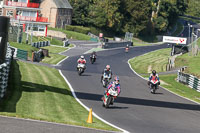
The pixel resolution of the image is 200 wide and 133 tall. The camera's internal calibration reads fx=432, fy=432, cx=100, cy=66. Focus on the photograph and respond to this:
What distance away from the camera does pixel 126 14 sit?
407 feet

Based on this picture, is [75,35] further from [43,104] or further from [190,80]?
[43,104]

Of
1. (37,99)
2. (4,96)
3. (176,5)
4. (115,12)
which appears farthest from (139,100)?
(176,5)

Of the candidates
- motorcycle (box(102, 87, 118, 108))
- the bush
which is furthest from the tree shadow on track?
the bush

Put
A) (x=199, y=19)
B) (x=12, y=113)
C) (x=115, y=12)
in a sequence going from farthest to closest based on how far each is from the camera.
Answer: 1. (x=199, y=19)
2. (x=115, y=12)
3. (x=12, y=113)

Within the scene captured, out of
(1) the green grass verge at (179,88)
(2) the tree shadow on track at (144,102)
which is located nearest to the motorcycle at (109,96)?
(2) the tree shadow on track at (144,102)

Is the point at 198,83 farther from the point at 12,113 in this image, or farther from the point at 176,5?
the point at 176,5

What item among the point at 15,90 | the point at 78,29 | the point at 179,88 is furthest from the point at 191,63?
the point at 78,29

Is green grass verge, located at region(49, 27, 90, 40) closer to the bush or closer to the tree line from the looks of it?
the bush

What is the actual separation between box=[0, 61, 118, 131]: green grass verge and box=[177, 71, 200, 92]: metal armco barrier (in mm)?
15208

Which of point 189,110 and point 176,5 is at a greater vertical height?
point 176,5

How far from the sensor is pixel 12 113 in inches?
629

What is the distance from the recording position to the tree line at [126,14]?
114 m

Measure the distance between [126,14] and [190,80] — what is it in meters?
85.0

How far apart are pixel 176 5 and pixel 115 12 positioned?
3321 cm
